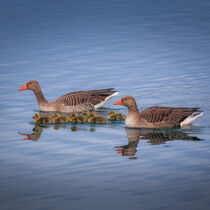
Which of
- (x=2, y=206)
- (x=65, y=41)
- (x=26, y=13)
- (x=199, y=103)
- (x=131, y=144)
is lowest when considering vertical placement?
(x=2, y=206)

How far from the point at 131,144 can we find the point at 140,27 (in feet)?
75.2

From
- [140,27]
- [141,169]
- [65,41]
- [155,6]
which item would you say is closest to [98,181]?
[141,169]

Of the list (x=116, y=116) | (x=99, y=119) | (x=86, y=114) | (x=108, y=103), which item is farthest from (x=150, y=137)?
(x=108, y=103)

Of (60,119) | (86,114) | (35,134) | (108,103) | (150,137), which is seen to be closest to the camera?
(150,137)

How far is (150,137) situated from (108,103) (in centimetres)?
533

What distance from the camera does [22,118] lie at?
19031 millimetres

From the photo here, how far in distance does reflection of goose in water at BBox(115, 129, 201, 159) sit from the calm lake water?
3 centimetres

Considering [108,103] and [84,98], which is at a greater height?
[84,98]

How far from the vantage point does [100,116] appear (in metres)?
18.3

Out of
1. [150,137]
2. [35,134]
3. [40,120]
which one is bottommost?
[150,137]

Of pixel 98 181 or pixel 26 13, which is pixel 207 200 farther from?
pixel 26 13

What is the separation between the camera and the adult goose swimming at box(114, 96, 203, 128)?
56.6 ft

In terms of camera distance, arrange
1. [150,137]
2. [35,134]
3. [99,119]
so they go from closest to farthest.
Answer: [150,137] < [35,134] < [99,119]

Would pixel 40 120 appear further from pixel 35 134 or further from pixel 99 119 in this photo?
pixel 99 119
